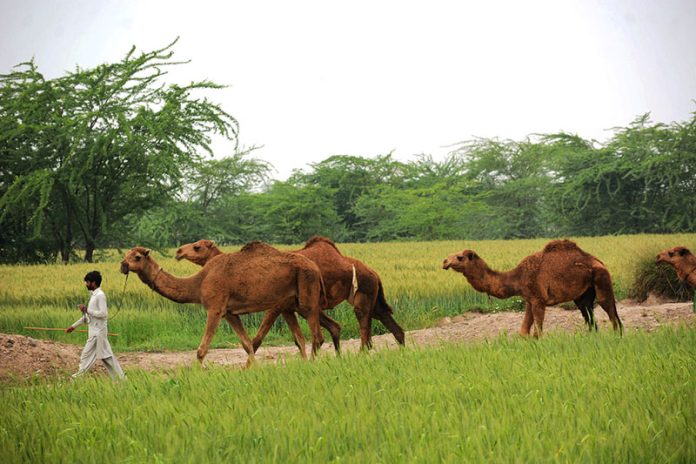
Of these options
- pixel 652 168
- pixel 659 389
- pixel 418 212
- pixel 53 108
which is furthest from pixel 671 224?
pixel 659 389

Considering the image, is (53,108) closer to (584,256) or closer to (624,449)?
(584,256)

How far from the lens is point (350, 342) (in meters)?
13.1

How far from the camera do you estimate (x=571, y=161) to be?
46312 millimetres

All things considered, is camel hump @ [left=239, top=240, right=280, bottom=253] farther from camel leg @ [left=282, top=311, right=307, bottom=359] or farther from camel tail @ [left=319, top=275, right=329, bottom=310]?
camel leg @ [left=282, top=311, right=307, bottom=359]

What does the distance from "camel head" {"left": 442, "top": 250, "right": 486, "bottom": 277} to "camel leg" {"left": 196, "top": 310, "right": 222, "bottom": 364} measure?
2820 millimetres

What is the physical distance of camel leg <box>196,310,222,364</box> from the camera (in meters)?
8.71

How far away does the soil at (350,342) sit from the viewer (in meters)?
10.6

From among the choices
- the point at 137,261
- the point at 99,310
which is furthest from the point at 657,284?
the point at 99,310

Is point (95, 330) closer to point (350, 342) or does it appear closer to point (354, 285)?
point (354, 285)

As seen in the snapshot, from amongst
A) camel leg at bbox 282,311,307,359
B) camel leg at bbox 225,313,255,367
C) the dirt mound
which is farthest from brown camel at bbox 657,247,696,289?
the dirt mound

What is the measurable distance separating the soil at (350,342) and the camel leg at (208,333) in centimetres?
71

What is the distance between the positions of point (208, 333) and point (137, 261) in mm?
1260

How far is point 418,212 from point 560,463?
45.9m

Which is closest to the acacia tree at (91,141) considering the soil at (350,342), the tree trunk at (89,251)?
the tree trunk at (89,251)
